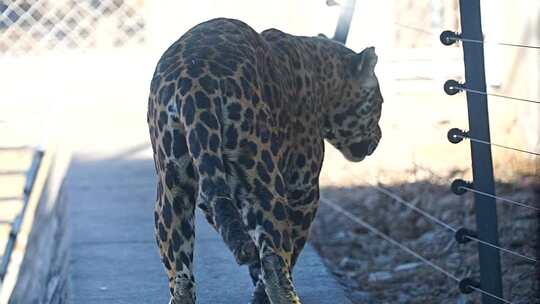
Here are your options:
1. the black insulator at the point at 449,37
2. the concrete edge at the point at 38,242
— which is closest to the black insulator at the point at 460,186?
the black insulator at the point at 449,37

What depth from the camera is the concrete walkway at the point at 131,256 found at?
5.89m

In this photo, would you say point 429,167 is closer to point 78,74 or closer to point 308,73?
point 308,73

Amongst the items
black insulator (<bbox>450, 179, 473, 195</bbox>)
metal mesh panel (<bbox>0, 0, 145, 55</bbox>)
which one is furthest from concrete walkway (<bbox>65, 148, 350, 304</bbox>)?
metal mesh panel (<bbox>0, 0, 145, 55</bbox>)

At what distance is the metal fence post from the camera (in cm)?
454

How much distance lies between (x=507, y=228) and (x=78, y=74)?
19.3 ft

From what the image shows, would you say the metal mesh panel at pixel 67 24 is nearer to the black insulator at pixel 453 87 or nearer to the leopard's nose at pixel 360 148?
the leopard's nose at pixel 360 148

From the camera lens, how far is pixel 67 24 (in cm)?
1177

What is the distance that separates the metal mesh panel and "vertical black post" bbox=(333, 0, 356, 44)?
5.81 metres

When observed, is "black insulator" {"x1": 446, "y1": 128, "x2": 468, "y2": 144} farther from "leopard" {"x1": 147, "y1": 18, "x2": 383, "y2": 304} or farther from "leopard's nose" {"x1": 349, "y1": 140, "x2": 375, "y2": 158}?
"leopard's nose" {"x1": 349, "y1": 140, "x2": 375, "y2": 158}

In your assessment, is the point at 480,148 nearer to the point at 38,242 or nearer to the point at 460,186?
the point at 460,186

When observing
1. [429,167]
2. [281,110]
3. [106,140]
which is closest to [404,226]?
[429,167]

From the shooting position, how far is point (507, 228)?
686cm

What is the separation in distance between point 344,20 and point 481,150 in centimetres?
195

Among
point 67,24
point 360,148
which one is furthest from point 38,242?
point 67,24
